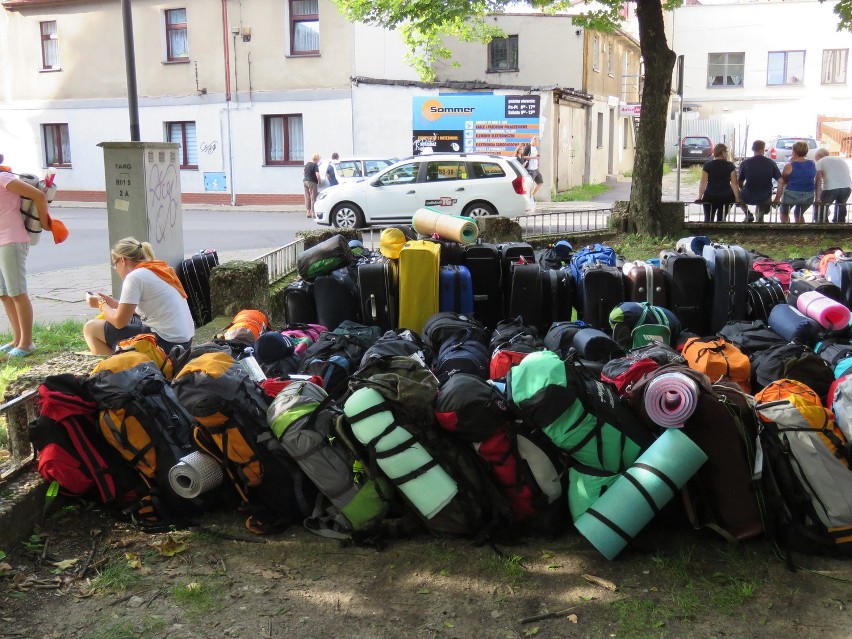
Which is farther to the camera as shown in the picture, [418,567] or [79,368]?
[79,368]

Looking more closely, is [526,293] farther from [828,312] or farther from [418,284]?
[828,312]

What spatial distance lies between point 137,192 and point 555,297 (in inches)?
165

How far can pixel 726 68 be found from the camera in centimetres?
4644

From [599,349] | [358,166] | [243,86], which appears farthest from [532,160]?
[599,349]

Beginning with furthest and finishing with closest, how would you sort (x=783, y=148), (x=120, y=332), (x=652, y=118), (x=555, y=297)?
(x=783, y=148), (x=652, y=118), (x=555, y=297), (x=120, y=332)

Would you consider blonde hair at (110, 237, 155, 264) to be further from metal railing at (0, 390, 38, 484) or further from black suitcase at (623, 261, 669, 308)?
black suitcase at (623, 261, 669, 308)

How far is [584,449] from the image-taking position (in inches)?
169

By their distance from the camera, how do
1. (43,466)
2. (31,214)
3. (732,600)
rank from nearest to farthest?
(732,600) < (43,466) < (31,214)

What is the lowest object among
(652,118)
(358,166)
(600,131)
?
(358,166)

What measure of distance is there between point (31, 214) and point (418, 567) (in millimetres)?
5583

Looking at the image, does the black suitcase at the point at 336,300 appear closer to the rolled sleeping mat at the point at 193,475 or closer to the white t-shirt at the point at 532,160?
the rolled sleeping mat at the point at 193,475

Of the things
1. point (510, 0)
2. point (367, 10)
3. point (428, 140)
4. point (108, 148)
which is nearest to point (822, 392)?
point (108, 148)

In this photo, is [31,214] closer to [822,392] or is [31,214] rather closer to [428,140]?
[822,392]

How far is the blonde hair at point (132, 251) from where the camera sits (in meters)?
6.31
